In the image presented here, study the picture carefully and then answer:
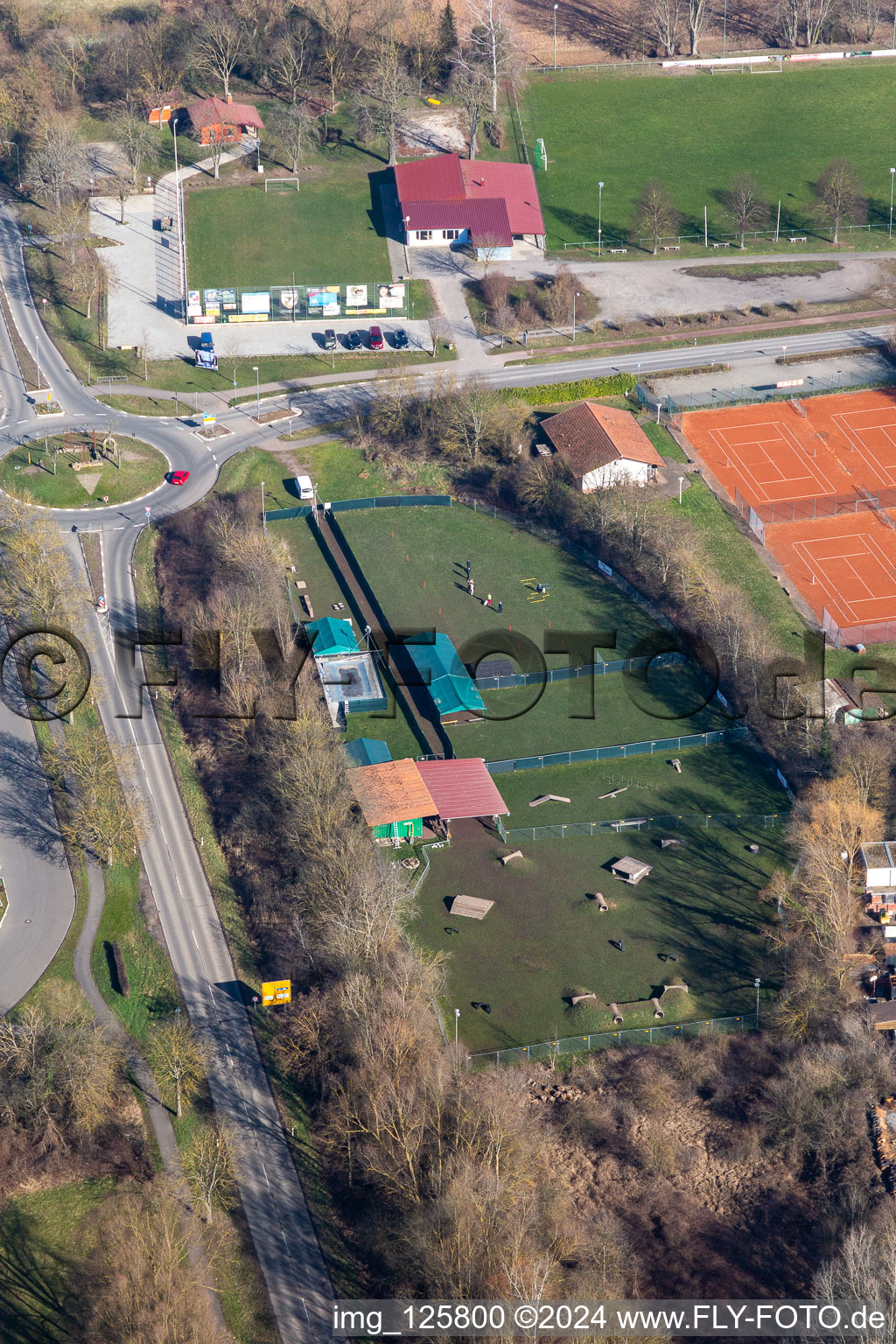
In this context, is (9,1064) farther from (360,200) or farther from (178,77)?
(178,77)

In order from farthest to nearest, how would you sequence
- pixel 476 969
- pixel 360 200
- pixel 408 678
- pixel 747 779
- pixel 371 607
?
pixel 360 200 < pixel 371 607 < pixel 408 678 < pixel 747 779 < pixel 476 969

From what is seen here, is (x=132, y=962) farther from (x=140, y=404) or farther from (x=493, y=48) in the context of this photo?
(x=493, y=48)

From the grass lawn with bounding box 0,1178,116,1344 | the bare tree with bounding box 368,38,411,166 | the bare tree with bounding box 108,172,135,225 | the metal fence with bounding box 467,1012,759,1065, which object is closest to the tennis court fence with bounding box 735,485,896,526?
the metal fence with bounding box 467,1012,759,1065

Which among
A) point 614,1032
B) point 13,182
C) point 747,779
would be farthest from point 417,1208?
point 13,182

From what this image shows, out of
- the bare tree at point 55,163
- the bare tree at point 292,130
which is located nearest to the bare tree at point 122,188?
the bare tree at point 55,163

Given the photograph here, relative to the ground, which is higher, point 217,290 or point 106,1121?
point 217,290

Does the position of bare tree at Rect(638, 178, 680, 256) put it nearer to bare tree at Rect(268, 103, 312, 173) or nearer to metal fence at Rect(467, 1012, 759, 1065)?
bare tree at Rect(268, 103, 312, 173)
